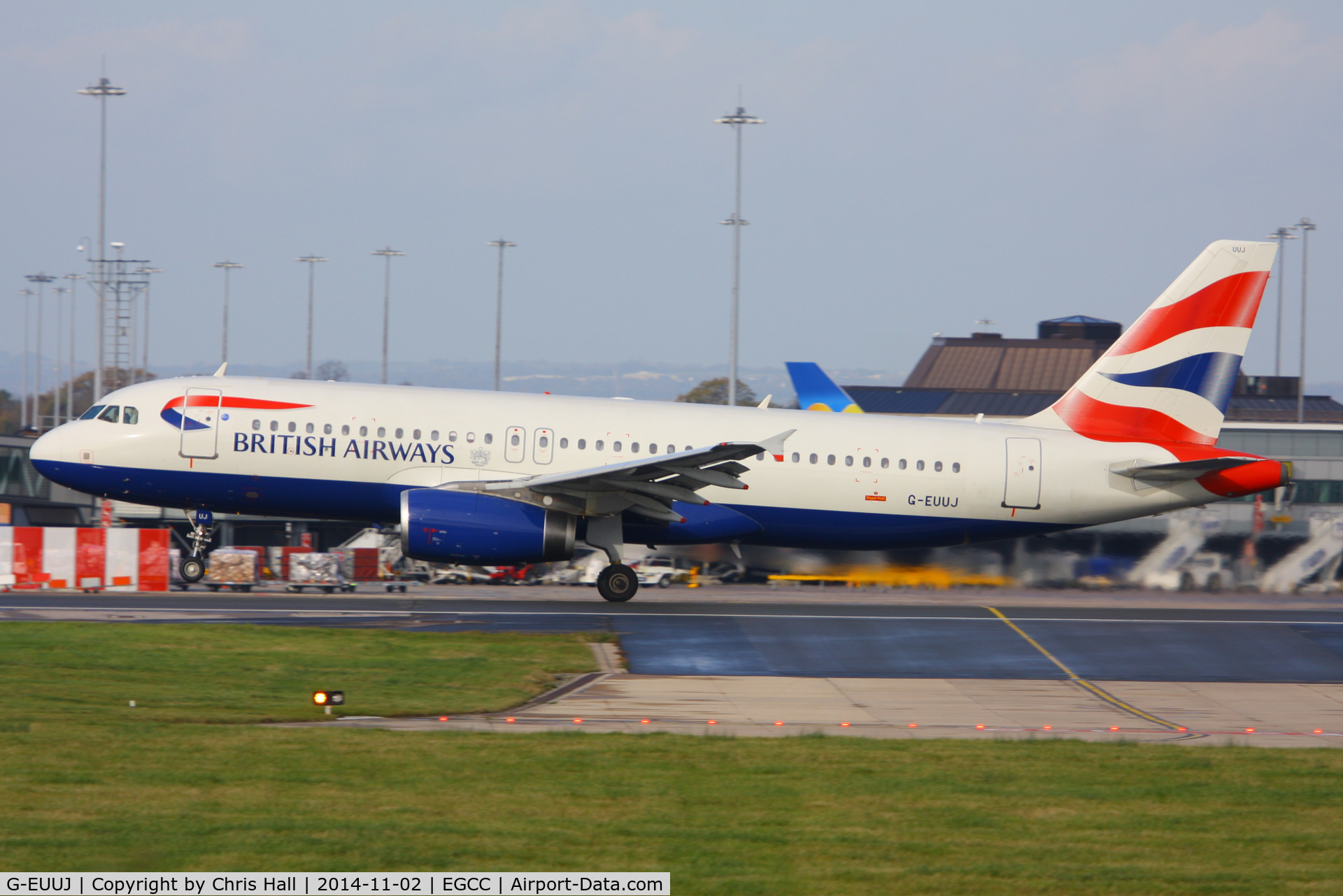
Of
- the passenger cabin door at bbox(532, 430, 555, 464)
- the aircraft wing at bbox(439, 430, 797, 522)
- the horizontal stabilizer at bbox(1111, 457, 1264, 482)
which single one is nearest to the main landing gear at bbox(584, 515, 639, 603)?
the aircraft wing at bbox(439, 430, 797, 522)

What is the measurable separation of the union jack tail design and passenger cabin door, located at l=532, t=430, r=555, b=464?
38.7ft

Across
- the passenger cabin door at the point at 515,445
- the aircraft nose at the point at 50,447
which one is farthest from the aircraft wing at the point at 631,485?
the aircraft nose at the point at 50,447

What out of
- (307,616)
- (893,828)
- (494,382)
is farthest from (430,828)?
(494,382)

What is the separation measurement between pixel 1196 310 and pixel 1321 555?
863cm

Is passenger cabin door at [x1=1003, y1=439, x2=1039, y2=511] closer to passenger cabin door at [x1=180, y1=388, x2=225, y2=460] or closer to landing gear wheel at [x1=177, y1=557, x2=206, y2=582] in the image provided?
passenger cabin door at [x1=180, y1=388, x2=225, y2=460]

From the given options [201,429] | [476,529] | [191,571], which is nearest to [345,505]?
[201,429]

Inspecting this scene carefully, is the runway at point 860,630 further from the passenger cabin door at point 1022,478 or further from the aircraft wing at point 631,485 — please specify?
the passenger cabin door at point 1022,478

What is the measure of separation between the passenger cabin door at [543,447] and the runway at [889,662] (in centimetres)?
306

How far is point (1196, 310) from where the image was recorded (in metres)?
27.4

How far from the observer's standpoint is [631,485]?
24250mm

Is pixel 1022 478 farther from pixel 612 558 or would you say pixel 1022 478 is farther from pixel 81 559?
pixel 81 559

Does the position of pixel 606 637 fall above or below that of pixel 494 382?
below

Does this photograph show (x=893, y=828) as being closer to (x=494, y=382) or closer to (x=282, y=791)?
(x=282, y=791)

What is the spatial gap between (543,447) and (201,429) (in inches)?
271
